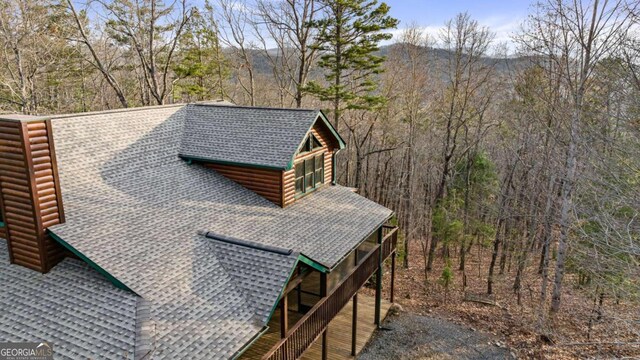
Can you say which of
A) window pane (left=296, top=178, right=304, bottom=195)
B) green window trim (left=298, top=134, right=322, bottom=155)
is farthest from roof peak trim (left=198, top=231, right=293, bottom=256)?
green window trim (left=298, top=134, right=322, bottom=155)

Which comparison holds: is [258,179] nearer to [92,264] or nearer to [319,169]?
[319,169]

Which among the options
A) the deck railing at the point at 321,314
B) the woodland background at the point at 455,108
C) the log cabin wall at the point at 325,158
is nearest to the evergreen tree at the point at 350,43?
the woodland background at the point at 455,108

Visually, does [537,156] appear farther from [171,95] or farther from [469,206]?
[171,95]

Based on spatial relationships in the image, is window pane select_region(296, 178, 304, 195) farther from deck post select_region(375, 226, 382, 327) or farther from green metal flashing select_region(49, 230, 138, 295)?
green metal flashing select_region(49, 230, 138, 295)

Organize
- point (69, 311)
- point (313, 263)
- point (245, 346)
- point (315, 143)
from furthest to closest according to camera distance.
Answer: point (315, 143), point (313, 263), point (69, 311), point (245, 346)

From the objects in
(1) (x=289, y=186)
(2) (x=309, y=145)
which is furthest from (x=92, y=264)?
(2) (x=309, y=145)

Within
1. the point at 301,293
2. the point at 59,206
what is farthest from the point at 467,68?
the point at 59,206

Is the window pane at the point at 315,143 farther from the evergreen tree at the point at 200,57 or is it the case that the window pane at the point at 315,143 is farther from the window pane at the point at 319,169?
the evergreen tree at the point at 200,57
